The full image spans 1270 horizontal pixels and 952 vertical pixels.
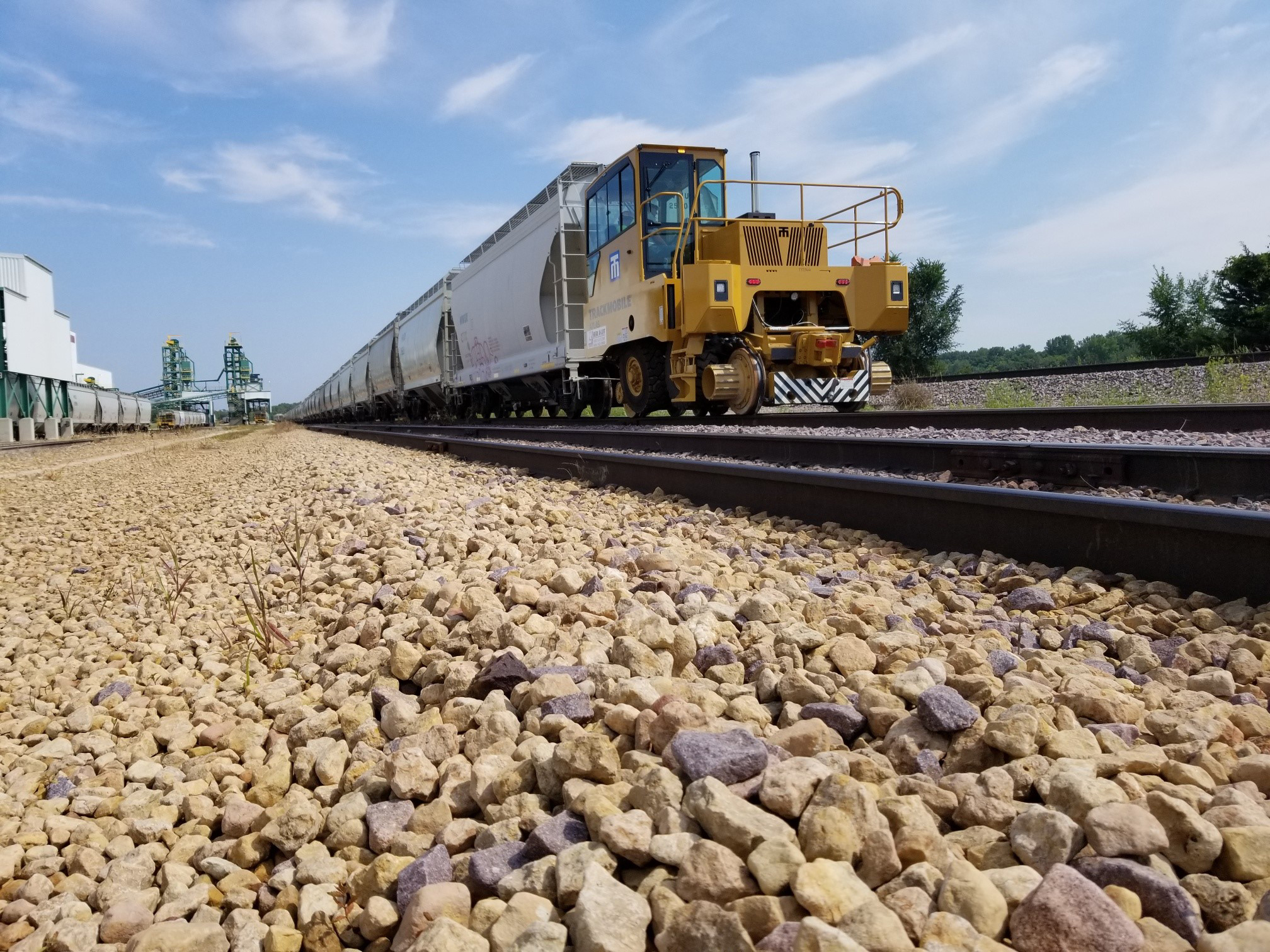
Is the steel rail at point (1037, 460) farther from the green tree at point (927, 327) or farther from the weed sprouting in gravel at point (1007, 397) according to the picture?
the green tree at point (927, 327)

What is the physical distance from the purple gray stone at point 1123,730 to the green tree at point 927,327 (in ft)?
108

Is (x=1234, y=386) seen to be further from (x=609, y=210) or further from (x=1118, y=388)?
(x=609, y=210)

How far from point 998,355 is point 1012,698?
65.4 meters

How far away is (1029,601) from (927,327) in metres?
35.8

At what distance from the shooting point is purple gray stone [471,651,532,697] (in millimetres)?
2256

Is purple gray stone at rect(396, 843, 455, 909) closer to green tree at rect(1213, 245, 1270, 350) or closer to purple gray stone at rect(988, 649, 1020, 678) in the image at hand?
purple gray stone at rect(988, 649, 1020, 678)

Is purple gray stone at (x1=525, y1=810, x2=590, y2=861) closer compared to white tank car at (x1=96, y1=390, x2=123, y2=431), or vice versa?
purple gray stone at (x1=525, y1=810, x2=590, y2=861)

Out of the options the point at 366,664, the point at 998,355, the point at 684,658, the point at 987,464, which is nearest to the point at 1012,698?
the point at 684,658

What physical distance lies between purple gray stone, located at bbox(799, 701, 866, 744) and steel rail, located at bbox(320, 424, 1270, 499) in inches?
119

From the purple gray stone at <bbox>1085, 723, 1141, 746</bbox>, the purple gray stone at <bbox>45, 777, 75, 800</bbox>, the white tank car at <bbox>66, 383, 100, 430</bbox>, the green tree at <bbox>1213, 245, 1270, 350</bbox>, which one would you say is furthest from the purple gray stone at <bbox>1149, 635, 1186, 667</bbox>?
the white tank car at <bbox>66, 383, 100, 430</bbox>

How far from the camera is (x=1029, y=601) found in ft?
9.00

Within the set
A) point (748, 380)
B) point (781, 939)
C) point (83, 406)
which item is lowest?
point (781, 939)

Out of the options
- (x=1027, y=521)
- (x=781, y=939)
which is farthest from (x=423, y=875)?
(x=1027, y=521)

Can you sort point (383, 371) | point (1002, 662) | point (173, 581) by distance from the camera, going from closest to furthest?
point (1002, 662), point (173, 581), point (383, 371)
